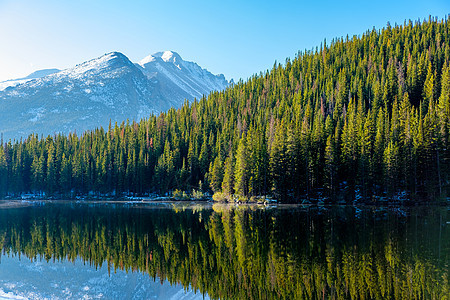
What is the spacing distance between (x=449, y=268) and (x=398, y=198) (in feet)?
194

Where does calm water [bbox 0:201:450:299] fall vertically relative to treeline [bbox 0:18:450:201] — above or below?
below

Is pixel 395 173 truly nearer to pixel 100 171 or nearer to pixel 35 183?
pixel 100 171

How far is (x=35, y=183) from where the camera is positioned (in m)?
128

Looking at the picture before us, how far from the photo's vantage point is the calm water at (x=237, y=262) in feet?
63.3

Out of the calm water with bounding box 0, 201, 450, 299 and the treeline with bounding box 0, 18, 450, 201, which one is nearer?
the calm water with bounding box 0, 201, 450, 299

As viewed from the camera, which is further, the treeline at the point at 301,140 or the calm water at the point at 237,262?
the treeline at the point at 301,140

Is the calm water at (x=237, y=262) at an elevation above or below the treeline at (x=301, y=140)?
below

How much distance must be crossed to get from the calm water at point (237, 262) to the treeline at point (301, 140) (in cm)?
3987

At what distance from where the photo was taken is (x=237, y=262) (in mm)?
A: 24875

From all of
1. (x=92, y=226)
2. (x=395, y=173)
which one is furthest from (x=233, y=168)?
(x=92, y=226)

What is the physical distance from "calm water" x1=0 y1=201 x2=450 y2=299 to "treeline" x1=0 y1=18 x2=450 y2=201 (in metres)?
39.9

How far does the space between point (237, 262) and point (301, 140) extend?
63.5 meters

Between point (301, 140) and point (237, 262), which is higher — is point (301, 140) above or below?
above

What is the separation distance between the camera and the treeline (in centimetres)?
7931
